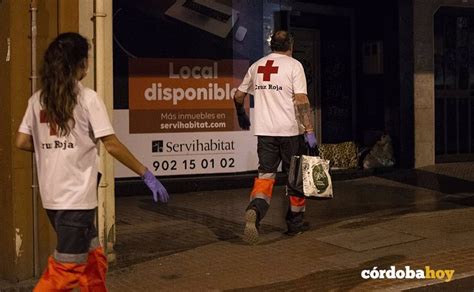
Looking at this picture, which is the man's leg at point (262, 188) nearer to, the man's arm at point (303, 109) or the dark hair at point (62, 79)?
the man's arm at point (303, 109)

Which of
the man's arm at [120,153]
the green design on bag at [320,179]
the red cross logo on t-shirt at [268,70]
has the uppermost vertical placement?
the red cross logo on t-shirt at [268,70]

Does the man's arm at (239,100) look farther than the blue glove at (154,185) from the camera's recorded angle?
Yes

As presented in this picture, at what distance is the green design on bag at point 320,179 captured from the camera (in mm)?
6883

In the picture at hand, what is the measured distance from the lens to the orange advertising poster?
1059cm

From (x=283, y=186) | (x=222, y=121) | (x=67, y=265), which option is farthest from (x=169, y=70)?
(x=67, y=265)

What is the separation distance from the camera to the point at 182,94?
10867mm

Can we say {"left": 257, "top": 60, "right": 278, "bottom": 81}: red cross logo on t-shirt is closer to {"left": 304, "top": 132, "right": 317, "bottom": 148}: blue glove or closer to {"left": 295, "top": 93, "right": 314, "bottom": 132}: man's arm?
{"left": 295, "top": 93, "right": 314, "bottom": 132}: man's arm

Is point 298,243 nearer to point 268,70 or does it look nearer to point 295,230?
point 295,230

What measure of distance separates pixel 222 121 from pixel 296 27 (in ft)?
8.54

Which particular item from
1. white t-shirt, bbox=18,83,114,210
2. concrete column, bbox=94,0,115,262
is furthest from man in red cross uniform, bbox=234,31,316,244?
white t-shirt, bbox=18,83,114,210

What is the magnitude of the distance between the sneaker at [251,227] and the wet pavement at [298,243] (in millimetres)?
129

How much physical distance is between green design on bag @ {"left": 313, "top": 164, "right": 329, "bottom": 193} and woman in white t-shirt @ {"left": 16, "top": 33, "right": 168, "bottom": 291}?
9.29 feet

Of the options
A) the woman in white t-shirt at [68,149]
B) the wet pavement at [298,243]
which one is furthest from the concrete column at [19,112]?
the woman in white t-shirt at [68,149]

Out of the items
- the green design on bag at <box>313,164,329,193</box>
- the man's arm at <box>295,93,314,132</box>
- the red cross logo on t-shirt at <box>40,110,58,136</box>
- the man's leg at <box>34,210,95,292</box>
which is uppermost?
the man's arm at <box>295,93,314,132</box>
